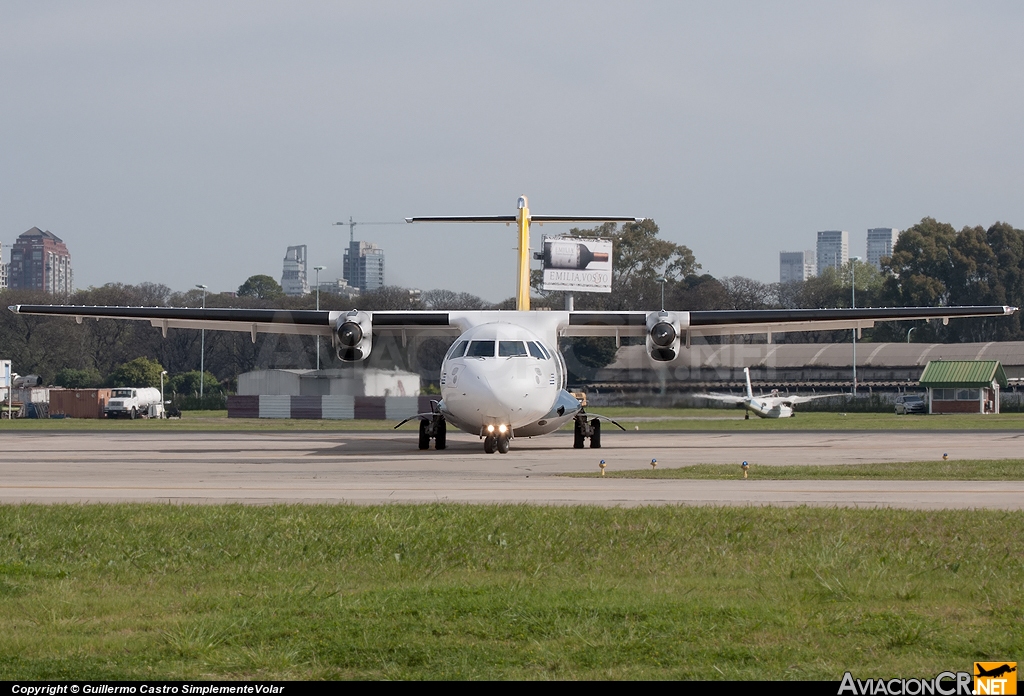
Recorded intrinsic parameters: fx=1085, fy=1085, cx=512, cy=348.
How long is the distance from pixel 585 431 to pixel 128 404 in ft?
153

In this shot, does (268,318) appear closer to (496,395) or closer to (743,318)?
(496,395)

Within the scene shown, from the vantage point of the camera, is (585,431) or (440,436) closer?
(440,436)

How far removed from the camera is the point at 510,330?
23.2 m

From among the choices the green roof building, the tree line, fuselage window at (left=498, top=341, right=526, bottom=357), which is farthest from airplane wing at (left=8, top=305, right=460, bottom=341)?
the tree line

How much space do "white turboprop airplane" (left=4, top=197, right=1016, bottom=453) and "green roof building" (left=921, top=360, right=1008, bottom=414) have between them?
4143 centimetres

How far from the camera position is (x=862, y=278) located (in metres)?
124

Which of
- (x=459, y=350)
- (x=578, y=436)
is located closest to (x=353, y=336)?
(x=459, y=350)

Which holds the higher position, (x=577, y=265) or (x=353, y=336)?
(x=577, y=265)

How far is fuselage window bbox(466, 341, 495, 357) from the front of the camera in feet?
73.2

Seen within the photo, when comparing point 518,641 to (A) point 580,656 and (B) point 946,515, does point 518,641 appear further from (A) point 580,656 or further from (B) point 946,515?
(B) point 946,515

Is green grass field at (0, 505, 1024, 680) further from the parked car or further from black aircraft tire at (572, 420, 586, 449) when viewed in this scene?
the parked car

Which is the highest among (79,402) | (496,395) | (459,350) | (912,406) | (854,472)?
(459,350)

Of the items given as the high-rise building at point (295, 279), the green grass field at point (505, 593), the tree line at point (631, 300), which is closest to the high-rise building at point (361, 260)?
the high-rise building at point (295, 279)

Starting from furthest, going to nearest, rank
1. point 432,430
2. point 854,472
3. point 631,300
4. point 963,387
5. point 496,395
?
point 631,300 < point 963,387 < point 432,430 < point 496,395 < point 854,472
